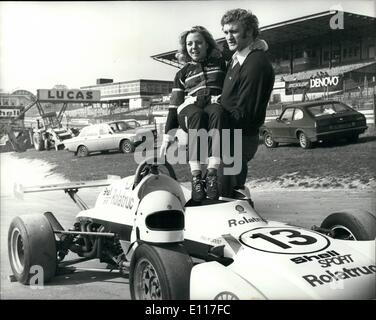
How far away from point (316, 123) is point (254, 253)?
2.59 m

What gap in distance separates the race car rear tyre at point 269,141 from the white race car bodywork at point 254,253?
203 centimetres

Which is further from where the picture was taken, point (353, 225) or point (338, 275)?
point (353, 225)

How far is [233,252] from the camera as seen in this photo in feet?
9.25

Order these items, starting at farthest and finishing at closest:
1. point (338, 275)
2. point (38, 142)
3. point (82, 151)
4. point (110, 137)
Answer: point (38, 142) → point (82, 151) → point (110, 137) → point (338, 275)

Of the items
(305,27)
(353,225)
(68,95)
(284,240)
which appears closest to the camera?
(284,240)

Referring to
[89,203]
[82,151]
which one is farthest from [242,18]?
[89,203]

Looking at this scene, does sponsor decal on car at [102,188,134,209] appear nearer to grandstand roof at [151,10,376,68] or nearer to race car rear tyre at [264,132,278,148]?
grandstand roof at [151,10,376,68]

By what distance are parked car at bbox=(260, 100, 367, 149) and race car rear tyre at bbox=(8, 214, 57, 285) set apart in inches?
95.8

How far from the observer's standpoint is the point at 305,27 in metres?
4.73

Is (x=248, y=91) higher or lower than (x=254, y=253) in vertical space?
higher

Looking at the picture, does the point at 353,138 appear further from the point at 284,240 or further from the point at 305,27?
the point at 284,240

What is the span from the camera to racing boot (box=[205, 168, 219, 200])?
3184mm

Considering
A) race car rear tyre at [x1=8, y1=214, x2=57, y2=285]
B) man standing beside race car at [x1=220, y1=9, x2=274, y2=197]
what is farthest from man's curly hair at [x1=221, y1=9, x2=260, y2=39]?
race car rear tyre at [x1=8, y1=214, x2=57, y2=285]

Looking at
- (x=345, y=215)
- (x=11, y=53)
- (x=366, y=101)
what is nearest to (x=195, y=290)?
(x=345, y=215)
